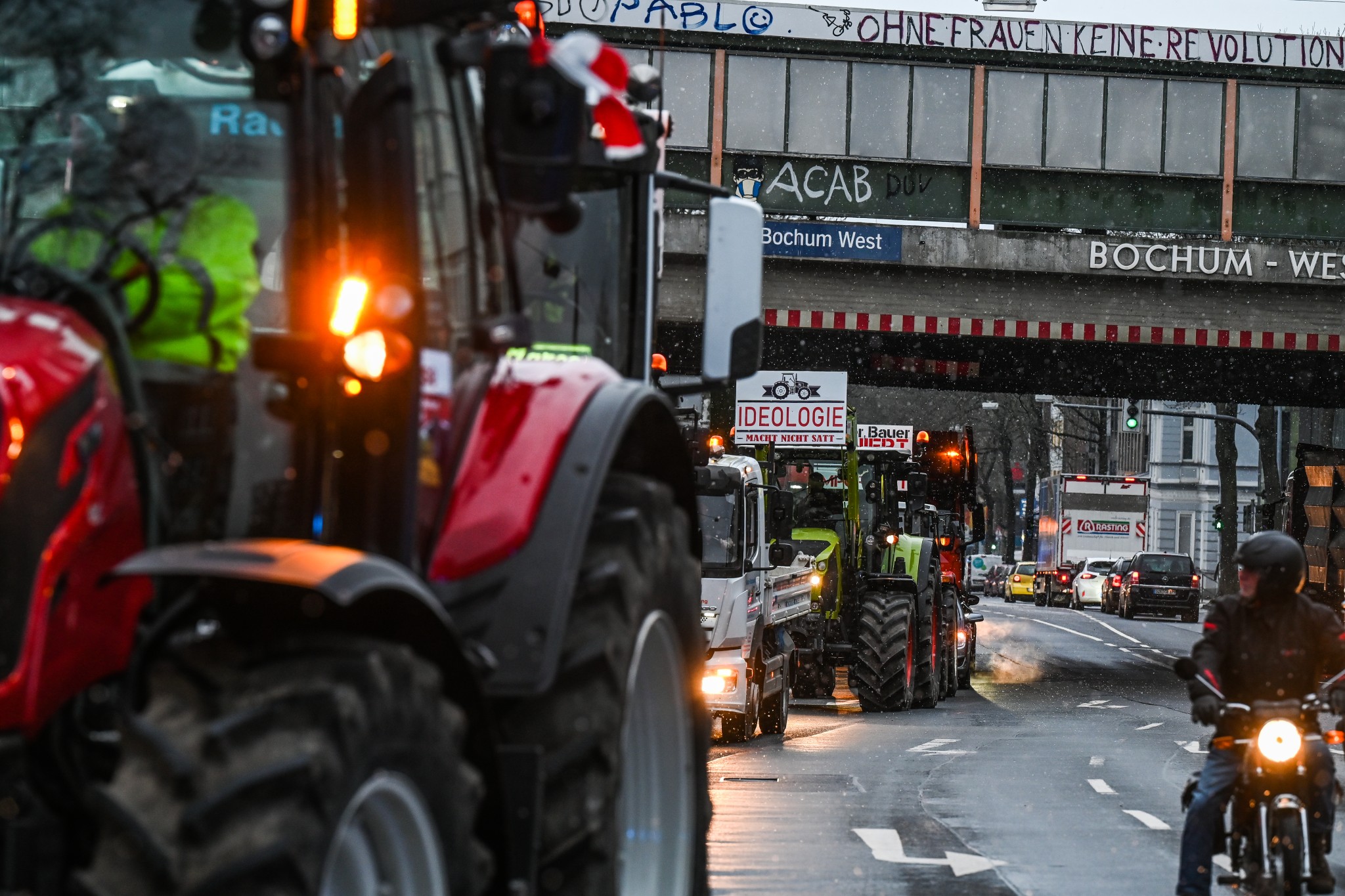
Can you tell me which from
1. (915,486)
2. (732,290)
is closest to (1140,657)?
(915,486)

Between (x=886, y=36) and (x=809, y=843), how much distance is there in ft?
77.0

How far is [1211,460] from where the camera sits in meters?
90.7

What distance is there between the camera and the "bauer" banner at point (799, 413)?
23391 mm

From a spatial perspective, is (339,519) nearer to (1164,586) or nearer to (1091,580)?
(1164,586)

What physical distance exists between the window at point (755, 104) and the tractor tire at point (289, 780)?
97.5 feet

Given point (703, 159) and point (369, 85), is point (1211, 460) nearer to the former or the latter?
point (703, 159)

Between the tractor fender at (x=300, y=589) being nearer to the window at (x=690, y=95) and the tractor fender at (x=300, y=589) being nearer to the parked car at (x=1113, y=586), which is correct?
the window at (x=690, y=95)

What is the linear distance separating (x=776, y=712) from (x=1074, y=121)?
17.3m

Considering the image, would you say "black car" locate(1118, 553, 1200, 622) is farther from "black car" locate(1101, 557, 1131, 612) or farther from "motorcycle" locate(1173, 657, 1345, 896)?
"motorcycle" locate(1173, 657, 1345, 896)

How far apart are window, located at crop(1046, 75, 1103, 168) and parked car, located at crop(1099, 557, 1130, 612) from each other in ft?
91.0

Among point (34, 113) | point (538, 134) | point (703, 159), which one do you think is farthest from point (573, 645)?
point (703, 159)

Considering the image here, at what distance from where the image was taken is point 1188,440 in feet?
301

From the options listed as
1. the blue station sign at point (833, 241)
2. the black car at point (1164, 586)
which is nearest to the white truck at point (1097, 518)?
the black car at point (1164, 586)

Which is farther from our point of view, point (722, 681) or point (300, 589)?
point (722, 681)
